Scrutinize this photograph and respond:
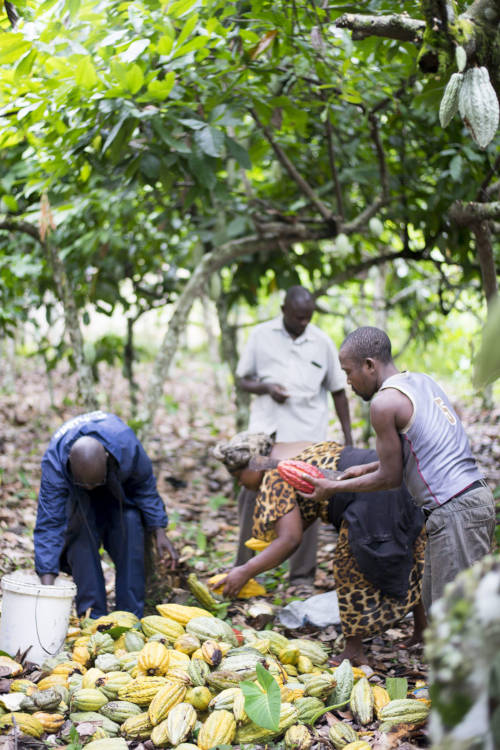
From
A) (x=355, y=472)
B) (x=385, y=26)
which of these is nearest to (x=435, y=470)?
(x=355, y=472)

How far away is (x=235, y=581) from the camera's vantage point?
9.45 ft

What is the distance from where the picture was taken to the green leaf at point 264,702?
6.64ft

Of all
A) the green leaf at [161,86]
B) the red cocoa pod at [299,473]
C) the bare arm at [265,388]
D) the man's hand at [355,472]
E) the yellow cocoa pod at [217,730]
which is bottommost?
the yellow cocoa pod at [217,730]

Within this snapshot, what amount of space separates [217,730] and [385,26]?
224 centimetres

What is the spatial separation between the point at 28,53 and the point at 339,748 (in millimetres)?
2690

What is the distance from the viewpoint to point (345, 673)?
7.97 feet

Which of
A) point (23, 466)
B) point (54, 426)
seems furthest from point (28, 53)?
point (54, 426)

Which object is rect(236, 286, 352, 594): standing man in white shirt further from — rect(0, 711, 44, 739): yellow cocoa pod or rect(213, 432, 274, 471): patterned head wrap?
rect(0, 711, 44, 739): yellow cocoa pod

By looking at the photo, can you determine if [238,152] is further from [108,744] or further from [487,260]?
[108,744]

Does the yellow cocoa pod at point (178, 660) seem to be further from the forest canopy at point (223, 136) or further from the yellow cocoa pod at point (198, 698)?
the forest canopy at point (223, 136)

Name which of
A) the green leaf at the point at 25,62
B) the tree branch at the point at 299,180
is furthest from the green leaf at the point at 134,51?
the tree branch at the point at 299,180

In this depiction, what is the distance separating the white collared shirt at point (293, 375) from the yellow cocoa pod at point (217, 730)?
1.91m

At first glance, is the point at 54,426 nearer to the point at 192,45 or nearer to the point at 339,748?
the point at 192,45

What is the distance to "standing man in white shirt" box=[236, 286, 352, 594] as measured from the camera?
3.94 m
